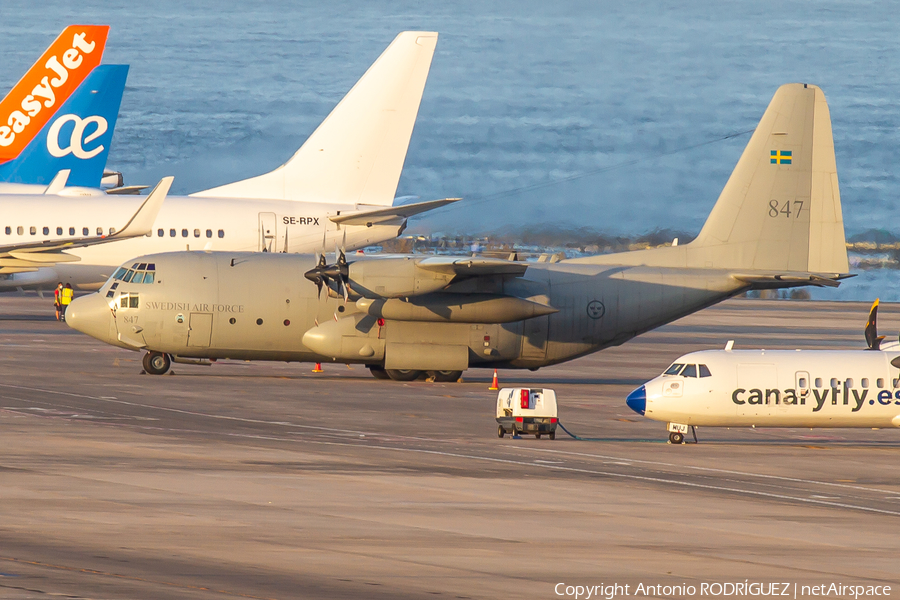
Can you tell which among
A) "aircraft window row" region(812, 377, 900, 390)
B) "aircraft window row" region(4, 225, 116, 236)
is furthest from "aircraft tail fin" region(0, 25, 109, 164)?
"aircraft window row" region(812, 377, 900, 390)

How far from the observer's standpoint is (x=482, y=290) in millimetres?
34750

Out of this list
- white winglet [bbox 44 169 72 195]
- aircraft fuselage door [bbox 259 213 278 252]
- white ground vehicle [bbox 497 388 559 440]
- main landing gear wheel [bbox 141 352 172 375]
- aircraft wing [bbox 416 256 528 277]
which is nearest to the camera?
white ground vehicle [bbox 497 388 559 440]

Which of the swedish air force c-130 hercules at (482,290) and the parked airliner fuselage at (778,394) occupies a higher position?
the swedish air force c-130 hercules at (482,290)

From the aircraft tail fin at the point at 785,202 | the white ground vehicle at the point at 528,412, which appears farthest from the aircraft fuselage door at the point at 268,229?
the white ground vehicle at the point at 528,412

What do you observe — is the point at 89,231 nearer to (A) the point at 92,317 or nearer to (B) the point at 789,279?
(A) the point at 92,317

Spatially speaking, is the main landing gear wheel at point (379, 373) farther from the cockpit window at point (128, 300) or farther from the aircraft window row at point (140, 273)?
the cockpit window at point (128, 300)

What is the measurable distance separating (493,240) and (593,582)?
33246 millimetres

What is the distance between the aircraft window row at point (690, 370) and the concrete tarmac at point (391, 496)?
5.24ft

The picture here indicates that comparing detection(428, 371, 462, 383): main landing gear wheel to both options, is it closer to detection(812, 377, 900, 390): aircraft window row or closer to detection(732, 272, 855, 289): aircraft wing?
detection(732, 272, 855, 289): aircraft wing

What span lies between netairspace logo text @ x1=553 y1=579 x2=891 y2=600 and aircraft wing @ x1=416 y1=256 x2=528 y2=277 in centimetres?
1952

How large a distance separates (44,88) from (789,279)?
43.1m

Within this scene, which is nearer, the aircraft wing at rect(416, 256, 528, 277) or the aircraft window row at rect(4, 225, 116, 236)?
the aircraft wing at rect(416, 256, 528, 277)

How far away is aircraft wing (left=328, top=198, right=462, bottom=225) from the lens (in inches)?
1711

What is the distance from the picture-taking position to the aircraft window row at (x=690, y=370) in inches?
1040
